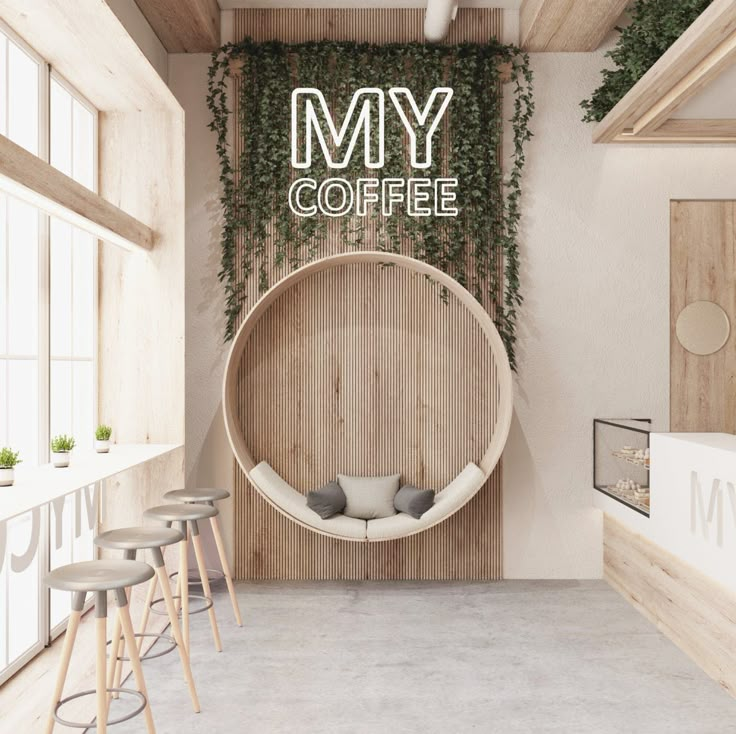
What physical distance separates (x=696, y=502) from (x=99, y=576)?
2830mm

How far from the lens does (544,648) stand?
3932 millimetres

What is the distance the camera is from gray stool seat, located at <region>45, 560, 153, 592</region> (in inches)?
93.0

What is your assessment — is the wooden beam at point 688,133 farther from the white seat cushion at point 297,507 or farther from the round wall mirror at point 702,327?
the white seat cushion at point 297,507

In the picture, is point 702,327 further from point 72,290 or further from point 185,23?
point 72,290

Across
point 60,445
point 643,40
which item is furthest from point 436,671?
point 643,40

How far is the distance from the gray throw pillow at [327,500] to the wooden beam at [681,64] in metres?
3.09

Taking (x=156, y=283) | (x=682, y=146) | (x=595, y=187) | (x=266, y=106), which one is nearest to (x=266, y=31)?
(x=266, y=106)

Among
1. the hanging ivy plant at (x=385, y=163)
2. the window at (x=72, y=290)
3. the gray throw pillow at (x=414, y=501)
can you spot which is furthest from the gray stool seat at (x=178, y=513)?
the hanging ivy plant at (x=385, y=163)

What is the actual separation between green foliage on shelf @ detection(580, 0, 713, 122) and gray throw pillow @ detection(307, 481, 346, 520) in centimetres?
318

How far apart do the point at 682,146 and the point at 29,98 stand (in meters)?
4.33

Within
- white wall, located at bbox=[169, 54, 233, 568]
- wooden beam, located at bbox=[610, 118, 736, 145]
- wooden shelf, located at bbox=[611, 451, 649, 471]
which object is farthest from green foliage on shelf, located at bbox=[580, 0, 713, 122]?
white wall, located at bbox=[169, 54, 233, 568]

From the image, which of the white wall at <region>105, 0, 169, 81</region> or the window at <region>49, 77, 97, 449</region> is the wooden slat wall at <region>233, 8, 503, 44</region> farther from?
the window at <region>49, 77, 97, 449</region>

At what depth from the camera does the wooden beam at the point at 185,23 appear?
15.1 ft

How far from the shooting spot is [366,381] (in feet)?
17.5
